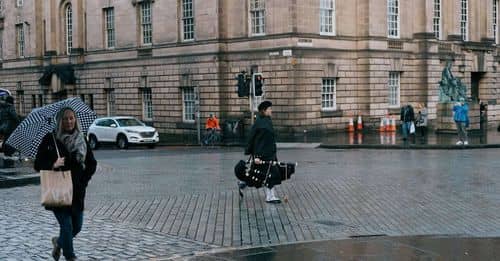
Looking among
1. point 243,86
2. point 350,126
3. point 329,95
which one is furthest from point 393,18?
point 243,86

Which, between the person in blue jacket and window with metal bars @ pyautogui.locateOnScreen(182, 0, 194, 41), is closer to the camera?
the person in blue jacket

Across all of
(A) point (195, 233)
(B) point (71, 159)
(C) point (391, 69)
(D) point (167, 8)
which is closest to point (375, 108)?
→ (C) point (391, 69)

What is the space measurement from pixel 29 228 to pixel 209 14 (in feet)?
108

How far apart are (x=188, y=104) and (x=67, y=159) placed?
123 ft

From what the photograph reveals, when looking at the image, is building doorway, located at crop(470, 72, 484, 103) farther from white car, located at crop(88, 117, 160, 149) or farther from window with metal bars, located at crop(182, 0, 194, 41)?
white car, located at crop(88, 117, 160, 149)

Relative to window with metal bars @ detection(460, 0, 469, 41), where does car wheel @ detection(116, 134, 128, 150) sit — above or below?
below

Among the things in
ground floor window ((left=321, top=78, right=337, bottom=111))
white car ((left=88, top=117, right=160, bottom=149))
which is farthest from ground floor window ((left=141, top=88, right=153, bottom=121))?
ground floor window ((left=321, top=78, right=337, bottom=111))

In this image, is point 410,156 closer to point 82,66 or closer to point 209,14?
point 209,14

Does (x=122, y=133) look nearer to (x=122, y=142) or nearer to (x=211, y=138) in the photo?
(x=122, y=142)

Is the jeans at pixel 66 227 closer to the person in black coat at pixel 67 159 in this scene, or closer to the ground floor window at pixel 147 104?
the person in black coat at pixel 67 159

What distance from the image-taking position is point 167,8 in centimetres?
4662

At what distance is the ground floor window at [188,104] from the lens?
4541cm

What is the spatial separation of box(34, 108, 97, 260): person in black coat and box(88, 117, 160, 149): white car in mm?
29705

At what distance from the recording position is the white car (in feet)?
125
